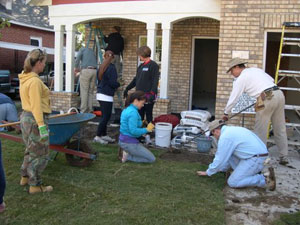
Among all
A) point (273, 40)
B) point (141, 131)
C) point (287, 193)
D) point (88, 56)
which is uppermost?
point (273, 40)

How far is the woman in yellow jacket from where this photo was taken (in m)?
3.88

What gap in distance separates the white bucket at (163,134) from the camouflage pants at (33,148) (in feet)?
9.29

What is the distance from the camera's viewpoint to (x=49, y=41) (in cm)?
2298

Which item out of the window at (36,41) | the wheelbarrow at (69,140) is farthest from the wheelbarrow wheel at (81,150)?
the window at (36,41)

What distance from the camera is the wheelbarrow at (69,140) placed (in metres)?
4.75

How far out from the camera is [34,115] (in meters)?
3.86

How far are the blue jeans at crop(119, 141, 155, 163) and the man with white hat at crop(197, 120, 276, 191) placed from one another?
130cm

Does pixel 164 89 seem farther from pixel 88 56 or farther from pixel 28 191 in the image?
pixel 28 191

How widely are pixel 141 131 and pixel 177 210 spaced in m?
1.77

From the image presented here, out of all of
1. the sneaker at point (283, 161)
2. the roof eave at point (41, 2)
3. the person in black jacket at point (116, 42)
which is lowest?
the sneaker at point (283, 161)

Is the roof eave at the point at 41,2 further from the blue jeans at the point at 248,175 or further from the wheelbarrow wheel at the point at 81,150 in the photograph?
the blue jeans at the point at 248,175

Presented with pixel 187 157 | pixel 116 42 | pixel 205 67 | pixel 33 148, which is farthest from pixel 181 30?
pixel 205 67

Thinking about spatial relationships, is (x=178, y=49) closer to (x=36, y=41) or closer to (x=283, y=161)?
(x=283, y=161)

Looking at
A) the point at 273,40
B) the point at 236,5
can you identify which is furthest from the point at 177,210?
the point at 273,40
